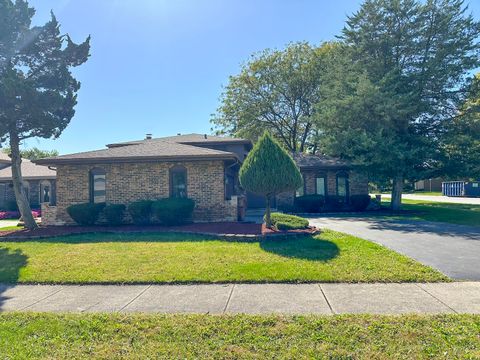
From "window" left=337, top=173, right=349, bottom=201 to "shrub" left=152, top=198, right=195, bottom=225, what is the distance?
1182 centimetres

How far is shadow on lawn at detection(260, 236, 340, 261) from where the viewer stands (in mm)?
7646

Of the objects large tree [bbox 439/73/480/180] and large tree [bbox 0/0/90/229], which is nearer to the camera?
large tree [bbox 0/0/90/229]

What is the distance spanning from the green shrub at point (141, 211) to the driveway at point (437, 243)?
8.19 m

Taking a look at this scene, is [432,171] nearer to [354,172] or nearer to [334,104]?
[354,172]

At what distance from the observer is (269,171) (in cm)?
1046

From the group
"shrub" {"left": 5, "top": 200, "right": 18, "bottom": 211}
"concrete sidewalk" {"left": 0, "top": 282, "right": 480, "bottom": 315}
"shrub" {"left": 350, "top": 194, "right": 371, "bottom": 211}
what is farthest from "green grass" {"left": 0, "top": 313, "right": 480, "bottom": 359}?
"shrub" {"left": 5, "top": 200, "right": 18, "bottom": 211}

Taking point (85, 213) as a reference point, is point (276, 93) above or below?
above

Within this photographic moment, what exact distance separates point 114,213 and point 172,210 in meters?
2.86

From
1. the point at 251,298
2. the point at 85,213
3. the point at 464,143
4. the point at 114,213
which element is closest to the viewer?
the point at 251,298

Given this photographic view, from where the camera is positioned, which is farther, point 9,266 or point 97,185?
point 97,185

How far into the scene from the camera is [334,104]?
19.7m

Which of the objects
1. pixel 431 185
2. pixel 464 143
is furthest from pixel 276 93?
pixel 431 185

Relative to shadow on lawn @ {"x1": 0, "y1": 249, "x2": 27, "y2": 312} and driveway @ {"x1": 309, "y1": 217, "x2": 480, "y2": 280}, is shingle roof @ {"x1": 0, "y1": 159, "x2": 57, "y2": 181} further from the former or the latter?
driveway @ {"x1": 309, "y1": 217, "x2": 480, "y2": 280}

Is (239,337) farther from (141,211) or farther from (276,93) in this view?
(276,93)
